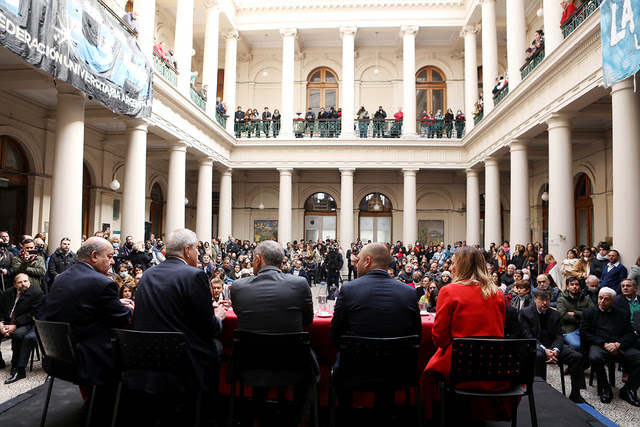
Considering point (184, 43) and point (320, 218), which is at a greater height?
point (184, 43)

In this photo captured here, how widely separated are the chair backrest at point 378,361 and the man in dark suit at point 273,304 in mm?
286

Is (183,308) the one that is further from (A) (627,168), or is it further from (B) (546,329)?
(A) (627,168)

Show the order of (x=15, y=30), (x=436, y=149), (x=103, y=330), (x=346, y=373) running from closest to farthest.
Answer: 1. (x=346, y=373)
2. (x=103, y=330)
3. (x=15, y=30)
4. (x=436, y=149)

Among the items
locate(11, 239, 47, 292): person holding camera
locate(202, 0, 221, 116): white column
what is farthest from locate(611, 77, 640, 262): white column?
locate(202, 0, 221, 116): white column

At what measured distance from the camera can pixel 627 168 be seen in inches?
308

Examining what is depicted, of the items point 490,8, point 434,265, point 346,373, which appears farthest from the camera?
point 490,8

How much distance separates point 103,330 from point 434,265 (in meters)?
7.65

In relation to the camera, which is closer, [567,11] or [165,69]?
[567,11]

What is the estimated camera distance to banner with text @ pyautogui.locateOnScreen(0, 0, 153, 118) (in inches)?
240

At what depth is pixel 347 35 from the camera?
62.6ft

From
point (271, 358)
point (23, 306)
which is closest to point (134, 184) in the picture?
point (23, 306)

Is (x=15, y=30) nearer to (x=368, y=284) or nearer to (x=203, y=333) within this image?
(x=203, y=333)

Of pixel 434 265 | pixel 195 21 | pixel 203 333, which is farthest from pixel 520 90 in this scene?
pixel 195 21

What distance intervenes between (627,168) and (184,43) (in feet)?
41.4
